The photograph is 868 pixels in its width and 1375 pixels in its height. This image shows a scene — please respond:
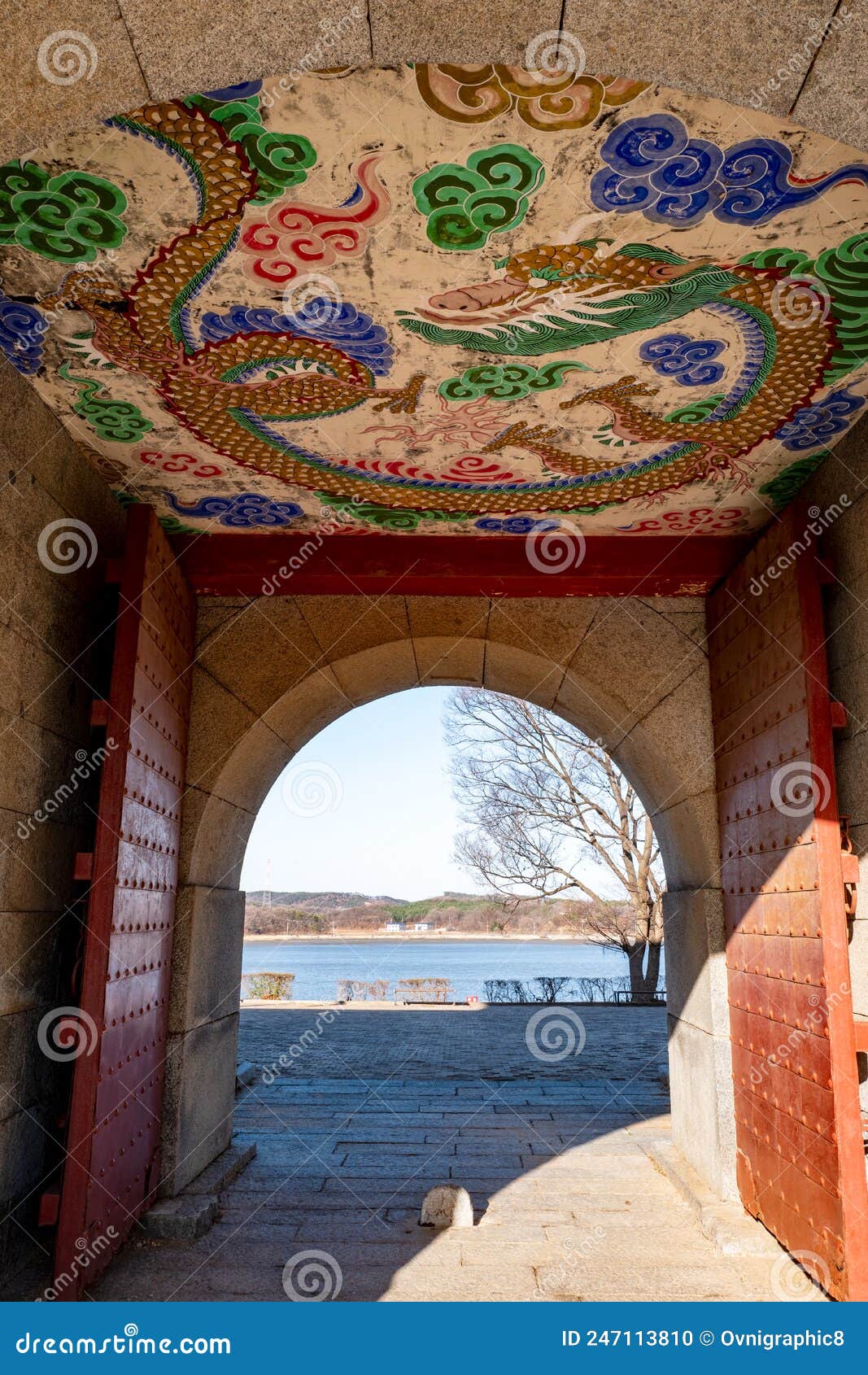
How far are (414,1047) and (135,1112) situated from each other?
17.0ft

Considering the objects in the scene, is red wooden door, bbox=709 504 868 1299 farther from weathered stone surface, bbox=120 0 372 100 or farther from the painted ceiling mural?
weathered stone surface, bbox=120 0 372 100

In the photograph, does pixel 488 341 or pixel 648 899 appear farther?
pixel 648 899

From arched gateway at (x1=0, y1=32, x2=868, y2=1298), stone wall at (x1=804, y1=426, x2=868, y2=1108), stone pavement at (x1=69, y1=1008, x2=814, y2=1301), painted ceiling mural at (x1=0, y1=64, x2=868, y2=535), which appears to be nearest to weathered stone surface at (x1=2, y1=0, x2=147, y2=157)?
arched gateway at (x1=0, y1=32, x2=868, y2=1298)

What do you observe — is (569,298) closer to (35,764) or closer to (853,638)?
(853,638)

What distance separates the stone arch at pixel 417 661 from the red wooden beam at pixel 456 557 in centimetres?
28

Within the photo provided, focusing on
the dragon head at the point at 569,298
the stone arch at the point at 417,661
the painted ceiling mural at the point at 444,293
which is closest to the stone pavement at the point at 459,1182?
the stone arch at the point at 417,661

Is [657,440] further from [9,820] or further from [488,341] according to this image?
[9,820]

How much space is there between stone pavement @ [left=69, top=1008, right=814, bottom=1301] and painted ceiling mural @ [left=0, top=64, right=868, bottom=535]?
3.21 meters

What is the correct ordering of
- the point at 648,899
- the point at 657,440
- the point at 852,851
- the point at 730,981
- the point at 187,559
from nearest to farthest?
the point at 852,851
the point at 657,440
the point at 730,981
the point at 187,559
the point at 648,899

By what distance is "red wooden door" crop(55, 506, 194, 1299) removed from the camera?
129 inches

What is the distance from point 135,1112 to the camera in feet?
12.7

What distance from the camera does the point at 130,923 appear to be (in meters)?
3.77

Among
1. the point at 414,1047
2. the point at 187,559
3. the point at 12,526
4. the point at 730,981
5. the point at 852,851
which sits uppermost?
the point at 187,559

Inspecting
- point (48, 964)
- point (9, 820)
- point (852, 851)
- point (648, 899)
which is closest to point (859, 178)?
point (852, 851)
